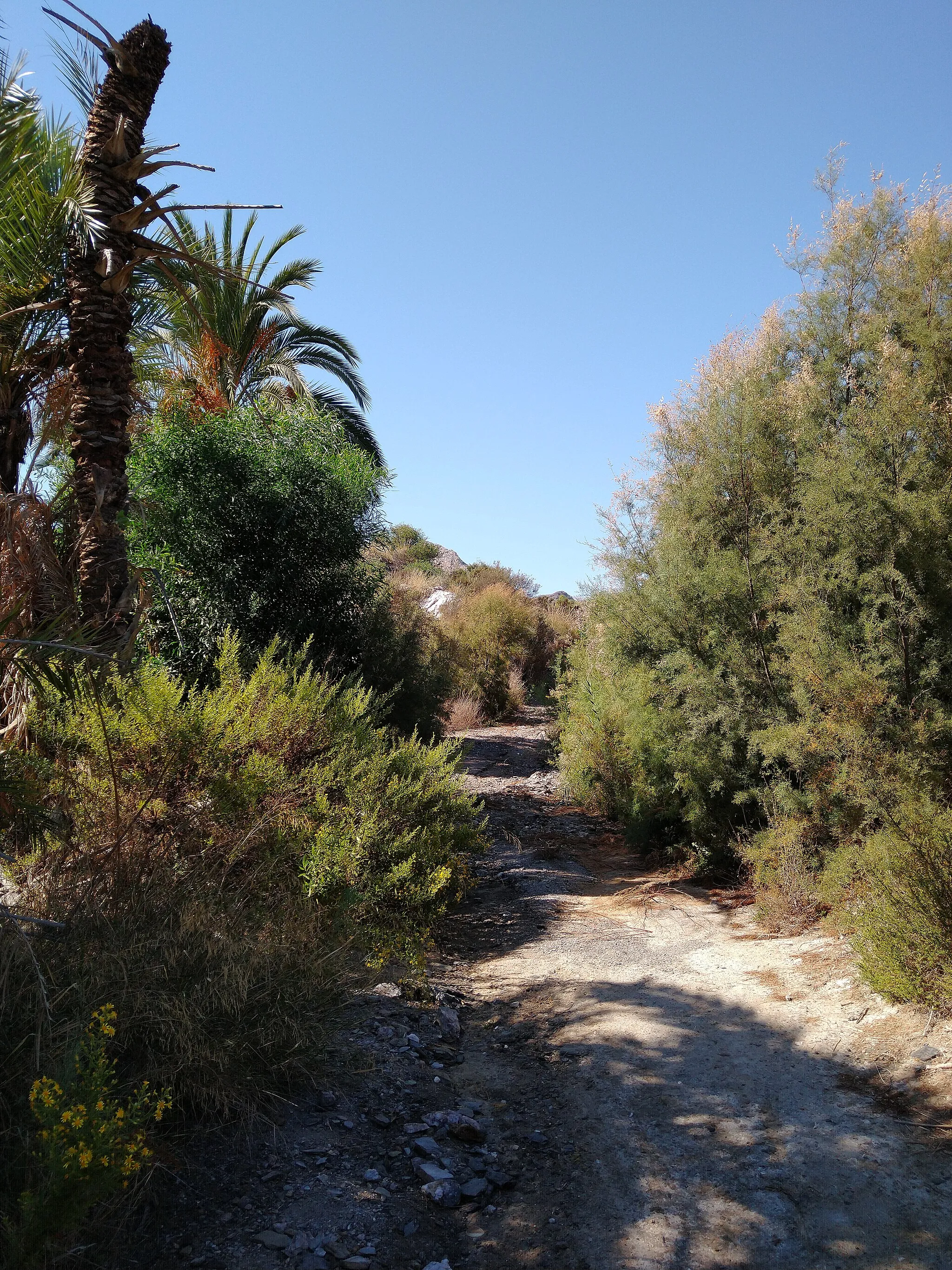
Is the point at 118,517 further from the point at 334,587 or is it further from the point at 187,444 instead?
the point at 334,587

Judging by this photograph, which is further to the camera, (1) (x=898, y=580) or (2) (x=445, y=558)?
(2) (x=445, y=558)

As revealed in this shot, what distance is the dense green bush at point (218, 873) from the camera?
3.38m

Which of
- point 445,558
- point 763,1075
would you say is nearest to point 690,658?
point 763,1075

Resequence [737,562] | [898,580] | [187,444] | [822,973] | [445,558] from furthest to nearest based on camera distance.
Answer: [445,558] < [187,444] < [737,562] < [898,580] < [822,973]

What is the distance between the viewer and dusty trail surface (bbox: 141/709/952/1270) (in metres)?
3.08

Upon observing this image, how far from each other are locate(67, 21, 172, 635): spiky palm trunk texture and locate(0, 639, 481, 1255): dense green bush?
1207 millimetres

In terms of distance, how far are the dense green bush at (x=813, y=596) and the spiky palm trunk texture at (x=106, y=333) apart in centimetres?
515

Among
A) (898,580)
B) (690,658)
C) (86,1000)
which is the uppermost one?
(898,580)

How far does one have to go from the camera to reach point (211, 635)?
974cm

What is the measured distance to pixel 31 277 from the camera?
7.41 metres

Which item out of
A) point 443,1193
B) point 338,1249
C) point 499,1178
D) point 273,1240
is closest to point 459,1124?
point 499,1178

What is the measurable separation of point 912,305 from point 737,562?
2586 mm

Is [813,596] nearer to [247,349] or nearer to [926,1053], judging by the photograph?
[926,1053]

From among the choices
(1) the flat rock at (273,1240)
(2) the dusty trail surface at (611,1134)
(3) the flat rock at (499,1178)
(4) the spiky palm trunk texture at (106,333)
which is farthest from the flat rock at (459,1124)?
(4) the spiky palm trunk texture at (106,333)
